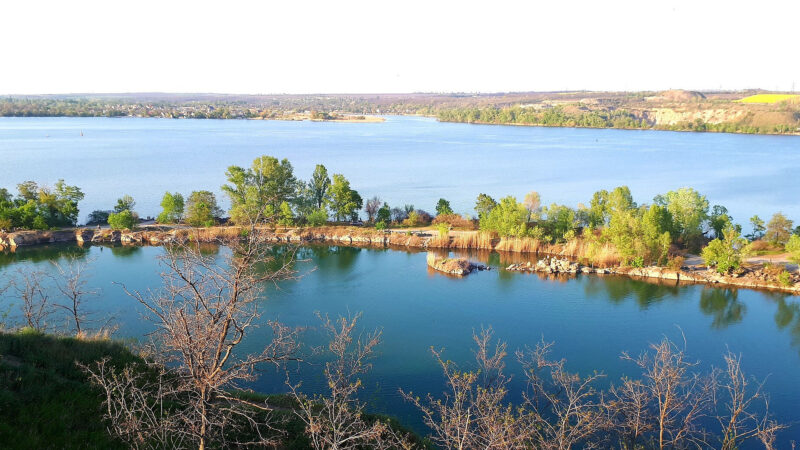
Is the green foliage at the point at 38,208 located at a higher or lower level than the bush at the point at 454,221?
higher

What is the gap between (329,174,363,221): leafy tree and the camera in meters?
34.7

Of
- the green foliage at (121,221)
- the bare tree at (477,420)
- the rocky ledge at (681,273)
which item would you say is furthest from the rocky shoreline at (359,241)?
the bare tree at (477,420)

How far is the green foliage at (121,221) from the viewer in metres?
31.6

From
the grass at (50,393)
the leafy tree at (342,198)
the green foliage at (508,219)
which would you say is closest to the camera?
the grass at (50,393)

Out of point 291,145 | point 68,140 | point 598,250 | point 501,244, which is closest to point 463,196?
point 501,244

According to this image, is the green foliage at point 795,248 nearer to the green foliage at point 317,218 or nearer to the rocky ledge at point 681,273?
the rocky ledge at point 681,273

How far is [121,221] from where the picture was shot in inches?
1246

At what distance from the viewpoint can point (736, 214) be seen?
128ft

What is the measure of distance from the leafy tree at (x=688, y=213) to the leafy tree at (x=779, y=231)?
11.7 feet

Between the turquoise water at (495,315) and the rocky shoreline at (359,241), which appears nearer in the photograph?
the turquoise water at (495,315)

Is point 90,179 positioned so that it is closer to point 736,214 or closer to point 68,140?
point 68,140

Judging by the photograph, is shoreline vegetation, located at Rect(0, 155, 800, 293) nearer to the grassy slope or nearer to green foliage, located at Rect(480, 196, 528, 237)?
green foliage, located at Rect(480, 196, 528, 237)

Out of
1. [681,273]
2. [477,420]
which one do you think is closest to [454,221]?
[681,273]

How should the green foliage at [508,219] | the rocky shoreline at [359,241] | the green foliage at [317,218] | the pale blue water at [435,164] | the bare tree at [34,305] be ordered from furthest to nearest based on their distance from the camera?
the pale blue water at [435,164] < the green foliage at [317,218] < the green foliage at [508,219] < the rocky shoreline at [359,241] < the bare tree at [34,305]
